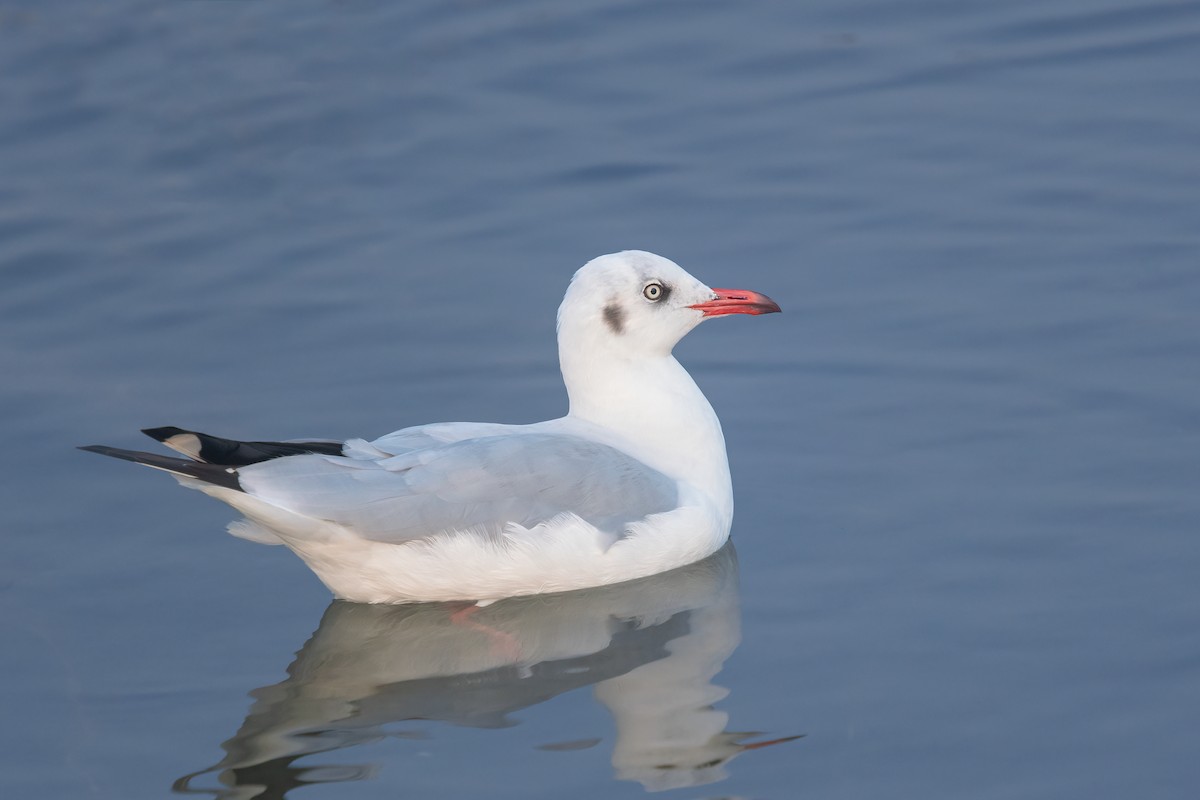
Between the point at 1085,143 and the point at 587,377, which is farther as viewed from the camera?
the point at 1085,143

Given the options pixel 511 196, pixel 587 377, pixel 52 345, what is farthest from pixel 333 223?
pixel 587 377

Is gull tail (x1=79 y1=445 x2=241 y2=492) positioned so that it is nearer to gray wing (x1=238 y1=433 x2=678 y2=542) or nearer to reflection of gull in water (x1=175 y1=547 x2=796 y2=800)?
gray wing (x1=238 y1=433 x2=678 y2=542)

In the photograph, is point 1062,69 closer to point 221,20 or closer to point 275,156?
point 275,156

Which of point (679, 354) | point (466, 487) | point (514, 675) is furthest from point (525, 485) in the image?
point (679, 354)

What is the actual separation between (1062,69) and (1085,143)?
50.2 inches

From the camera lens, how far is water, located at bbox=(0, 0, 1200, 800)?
5.70 m

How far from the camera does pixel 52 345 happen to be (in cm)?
891

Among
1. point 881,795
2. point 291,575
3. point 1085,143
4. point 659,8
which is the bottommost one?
point 881,795

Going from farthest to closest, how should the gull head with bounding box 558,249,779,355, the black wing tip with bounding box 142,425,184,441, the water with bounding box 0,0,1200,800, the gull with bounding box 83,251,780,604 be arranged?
1. the gull head with bounding box 558,249,779,355
2. the gull with bounding box 83,251,780,604
3. the black wing tip with bounding box 142,425,184,441
4. the water with bounding box 0,0,1200,800

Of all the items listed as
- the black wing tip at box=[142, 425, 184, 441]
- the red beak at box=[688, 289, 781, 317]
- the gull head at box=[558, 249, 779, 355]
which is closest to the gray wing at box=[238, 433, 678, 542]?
the black wing tip at box=[142, 425, 184, 441]

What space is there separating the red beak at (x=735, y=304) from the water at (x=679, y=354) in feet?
2.30

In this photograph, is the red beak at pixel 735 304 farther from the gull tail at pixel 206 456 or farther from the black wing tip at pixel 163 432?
the black wing tip at pixel 163 432

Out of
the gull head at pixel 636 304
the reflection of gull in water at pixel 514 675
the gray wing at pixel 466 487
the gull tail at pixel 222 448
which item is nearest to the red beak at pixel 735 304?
the gull head at pixel 636 304

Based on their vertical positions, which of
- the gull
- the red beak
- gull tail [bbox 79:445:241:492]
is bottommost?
the gull
